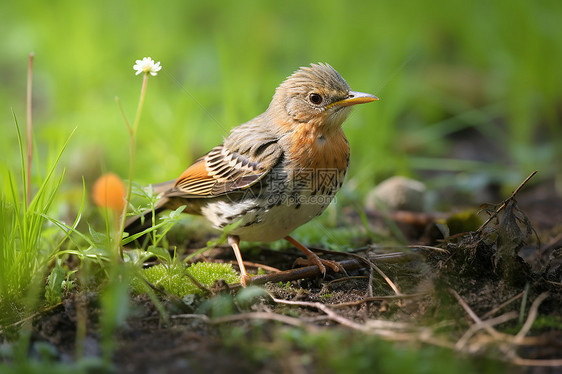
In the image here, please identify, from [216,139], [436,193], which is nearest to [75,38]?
[216,139]

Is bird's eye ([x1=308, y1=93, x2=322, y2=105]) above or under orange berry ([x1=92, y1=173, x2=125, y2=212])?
above

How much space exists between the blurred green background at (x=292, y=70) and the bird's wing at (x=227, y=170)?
1.28m

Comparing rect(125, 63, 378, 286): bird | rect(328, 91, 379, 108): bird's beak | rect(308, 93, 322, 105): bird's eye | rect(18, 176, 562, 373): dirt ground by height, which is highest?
rect(308, 93, 322, 105): bird's eye

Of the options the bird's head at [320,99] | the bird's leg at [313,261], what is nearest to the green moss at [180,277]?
the bird's leg at [313,261]

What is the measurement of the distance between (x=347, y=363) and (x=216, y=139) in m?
5.23

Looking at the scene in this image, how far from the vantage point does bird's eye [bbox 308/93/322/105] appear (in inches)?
174

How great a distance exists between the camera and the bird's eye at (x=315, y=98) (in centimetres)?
442

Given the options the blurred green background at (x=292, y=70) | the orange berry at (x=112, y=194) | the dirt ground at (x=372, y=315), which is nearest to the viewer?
the dirt ground at (x=372, y=315)

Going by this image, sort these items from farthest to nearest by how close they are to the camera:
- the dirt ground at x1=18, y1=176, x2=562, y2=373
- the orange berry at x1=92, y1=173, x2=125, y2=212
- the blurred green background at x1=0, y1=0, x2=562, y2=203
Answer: the blurred green background at x1=0, y1=0, x2=562, y2=203 < the orange berry at x1=92, y1=173, x2=125, y2=212 < the dirt ground at x1=18, y1=176, x2=562, y2=373

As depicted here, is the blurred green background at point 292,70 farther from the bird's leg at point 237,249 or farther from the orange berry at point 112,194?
the orange berry at point 112,194

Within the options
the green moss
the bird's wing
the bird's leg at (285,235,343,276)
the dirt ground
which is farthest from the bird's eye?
the green moss

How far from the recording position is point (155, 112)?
23.8ft

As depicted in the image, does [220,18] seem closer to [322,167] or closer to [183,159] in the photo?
[183,159]

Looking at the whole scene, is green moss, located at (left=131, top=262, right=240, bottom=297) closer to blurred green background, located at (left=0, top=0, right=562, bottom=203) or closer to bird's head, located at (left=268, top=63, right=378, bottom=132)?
bird's head, located at (left=268, top=63, right=378, bottom=132)
